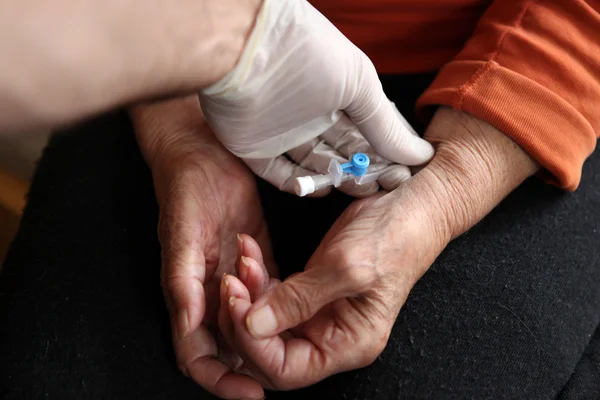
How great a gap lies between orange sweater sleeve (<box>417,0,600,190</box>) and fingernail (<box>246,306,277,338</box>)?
0.37m

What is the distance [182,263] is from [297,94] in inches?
9.3

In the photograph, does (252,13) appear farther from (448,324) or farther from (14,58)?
(448,324)

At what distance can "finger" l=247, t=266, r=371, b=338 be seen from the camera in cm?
56

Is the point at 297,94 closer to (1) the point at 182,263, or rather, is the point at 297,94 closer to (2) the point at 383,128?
(2) the point at 383,128

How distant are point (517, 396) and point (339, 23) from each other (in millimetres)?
544

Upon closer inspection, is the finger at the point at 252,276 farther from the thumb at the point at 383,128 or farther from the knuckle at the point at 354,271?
the thumb at the point at 383,128

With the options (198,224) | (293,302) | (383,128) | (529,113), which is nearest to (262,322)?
(293,302)

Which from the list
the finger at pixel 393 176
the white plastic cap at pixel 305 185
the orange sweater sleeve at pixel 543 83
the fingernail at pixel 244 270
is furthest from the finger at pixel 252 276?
the orange sweater sleeve at pixel 543 83

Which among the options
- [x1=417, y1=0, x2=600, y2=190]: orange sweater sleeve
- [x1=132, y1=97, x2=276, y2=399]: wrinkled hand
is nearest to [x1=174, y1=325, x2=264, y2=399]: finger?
[x1=132, y1=97, x2=276, y2=399]: wrinkled hand

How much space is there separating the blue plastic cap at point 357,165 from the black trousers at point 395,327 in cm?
11

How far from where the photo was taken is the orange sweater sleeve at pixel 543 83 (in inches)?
26.8

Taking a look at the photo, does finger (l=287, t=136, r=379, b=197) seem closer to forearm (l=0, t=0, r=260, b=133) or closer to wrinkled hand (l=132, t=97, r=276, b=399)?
wrinkled hand (l=132, t=97, r=276, b=399)

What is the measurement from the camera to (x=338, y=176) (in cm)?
65

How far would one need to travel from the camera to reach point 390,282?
0.60 meters
